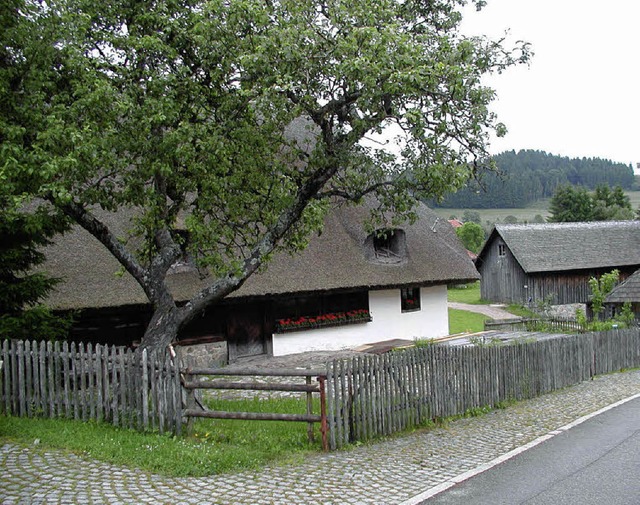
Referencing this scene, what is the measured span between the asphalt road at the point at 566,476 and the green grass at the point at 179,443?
8.16ft

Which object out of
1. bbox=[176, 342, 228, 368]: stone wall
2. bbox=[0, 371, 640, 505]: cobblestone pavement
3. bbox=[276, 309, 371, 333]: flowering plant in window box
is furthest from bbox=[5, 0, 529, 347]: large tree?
bbox=[276, 309, 371, 333]: flowering plant in window box

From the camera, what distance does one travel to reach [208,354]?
18.8 metres

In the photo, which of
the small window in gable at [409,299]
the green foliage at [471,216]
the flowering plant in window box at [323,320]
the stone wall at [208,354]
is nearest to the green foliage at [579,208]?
the green foliage at [471,216]

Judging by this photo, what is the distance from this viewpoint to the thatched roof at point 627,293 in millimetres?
26625

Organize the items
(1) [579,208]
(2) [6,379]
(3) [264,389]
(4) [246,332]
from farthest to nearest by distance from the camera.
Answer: (1) [579,208] < (4) [246,332] < (2) [6,379] < (3) [264,389]

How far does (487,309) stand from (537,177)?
364 feet

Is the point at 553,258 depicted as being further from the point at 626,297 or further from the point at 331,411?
the point at 331,411

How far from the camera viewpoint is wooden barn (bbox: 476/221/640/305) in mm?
39438

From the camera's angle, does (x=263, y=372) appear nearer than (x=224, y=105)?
Yes

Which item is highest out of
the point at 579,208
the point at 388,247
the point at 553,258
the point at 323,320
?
the point at 579,208

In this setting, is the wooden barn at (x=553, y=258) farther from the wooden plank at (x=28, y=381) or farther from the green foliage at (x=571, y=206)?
the wooden plank at (x=28, y=381)

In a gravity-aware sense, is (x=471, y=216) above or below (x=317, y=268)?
above

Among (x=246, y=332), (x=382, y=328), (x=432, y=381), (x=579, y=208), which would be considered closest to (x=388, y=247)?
(x=382, y=328)

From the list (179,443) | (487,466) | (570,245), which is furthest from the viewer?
(570,245)
